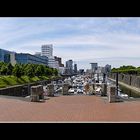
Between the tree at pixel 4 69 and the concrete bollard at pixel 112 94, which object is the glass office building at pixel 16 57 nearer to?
the tree at pixel 4 69

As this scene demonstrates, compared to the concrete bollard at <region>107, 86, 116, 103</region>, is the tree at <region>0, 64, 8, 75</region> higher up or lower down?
higher up

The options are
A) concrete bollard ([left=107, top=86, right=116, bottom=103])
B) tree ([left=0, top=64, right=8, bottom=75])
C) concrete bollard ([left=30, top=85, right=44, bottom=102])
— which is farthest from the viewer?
tree ([left=0, top=64, right=8, bottom=75])

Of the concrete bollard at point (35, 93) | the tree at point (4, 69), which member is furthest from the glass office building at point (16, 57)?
the concrete bollard at point (35, 93)

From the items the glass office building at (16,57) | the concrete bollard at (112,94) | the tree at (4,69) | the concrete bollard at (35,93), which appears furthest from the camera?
the glass office building at (16,57)

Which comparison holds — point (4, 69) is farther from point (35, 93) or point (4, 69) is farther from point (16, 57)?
point (16, 57)

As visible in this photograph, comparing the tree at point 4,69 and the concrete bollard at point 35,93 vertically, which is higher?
the tree at point 4,69

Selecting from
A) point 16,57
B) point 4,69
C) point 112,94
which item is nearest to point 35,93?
point 112,94

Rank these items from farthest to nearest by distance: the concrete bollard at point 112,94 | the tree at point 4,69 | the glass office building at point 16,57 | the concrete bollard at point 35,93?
the glass office building at point 16,57 < the tree at point 4,69 < the concrete bollard at point 35,93 < the concrete bollard at point 112,94

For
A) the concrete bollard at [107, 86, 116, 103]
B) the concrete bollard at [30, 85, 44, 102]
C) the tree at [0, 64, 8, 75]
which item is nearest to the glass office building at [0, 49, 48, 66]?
the tree at [0, 64, 8, 75]

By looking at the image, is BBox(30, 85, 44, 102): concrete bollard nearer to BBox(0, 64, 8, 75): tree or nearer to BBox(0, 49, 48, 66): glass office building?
BBox(0, 64, 8, 75): tree
